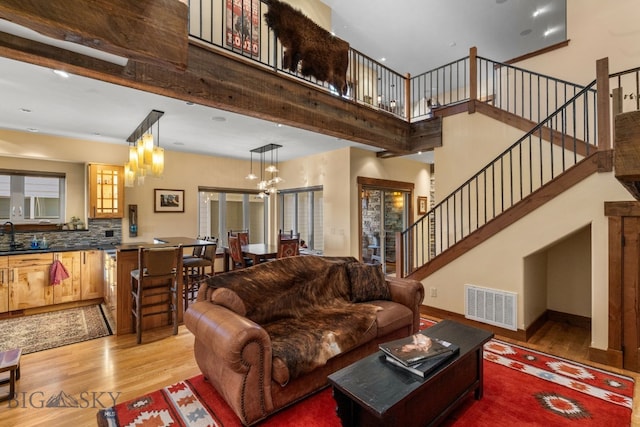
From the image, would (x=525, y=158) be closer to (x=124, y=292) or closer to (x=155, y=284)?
(x=155, y=284)

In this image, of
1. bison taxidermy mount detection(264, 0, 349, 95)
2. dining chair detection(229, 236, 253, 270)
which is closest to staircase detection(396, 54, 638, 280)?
bison taxidermy mount detection(264, 0, 349, 95)

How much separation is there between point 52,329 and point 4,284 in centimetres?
118

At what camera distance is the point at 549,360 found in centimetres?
299

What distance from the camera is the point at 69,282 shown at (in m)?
4.73

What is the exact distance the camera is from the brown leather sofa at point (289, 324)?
1998 millimetres

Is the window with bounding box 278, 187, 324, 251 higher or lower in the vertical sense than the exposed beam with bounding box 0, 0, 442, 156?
lower

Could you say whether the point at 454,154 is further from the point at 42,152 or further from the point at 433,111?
the point at 42,152

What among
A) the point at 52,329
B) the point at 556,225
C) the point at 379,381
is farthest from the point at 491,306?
the point at 52,329

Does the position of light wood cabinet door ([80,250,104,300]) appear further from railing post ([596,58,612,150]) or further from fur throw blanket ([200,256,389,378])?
railing post ([596,58,612,150])

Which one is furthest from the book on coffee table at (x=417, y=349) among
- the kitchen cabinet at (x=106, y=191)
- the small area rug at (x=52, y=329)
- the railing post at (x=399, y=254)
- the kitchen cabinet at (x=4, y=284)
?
the kitchen cabinet at (x=106, y=191)

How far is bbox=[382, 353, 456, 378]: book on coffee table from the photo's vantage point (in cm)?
180

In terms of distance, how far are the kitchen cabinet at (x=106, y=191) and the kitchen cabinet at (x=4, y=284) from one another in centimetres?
131

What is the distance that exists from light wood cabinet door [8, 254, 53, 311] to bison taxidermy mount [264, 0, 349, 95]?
15.1 ft

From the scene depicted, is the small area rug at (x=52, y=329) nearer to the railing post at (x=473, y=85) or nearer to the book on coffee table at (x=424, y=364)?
the book on coffee table at (x=424, y=364)
